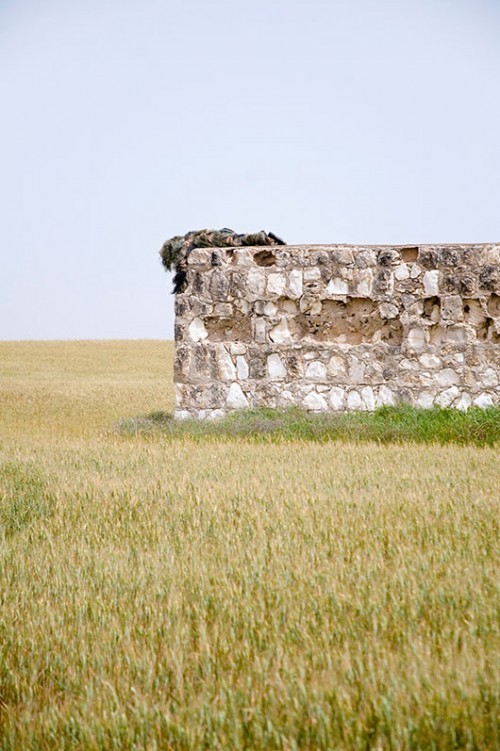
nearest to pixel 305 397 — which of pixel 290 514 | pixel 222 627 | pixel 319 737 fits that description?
pixel 290 514

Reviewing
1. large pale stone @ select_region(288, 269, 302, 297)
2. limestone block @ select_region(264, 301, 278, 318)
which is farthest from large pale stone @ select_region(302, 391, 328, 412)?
large pale stone @ select_region(288, 269, 302, 297)

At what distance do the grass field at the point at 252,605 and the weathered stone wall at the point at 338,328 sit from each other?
3.12 m

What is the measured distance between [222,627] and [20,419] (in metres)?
12.1

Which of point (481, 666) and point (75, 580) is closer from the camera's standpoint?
point (481, 666)

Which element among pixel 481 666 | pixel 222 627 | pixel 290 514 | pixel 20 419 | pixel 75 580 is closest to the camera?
pixel 481 666

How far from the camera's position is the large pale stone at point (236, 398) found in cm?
1198

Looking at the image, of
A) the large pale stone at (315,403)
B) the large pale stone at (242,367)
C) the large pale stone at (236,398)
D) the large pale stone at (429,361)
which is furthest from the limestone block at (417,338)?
the large pale stone at (236,398)

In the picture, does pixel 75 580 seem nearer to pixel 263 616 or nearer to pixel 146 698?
pixel 263 616

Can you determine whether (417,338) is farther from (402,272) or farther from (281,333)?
(281,333)

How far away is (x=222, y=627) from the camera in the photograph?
3.82m

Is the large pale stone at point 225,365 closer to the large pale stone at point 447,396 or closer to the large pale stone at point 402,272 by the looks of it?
the large pale stone at point 402,272

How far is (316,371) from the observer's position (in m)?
11.8

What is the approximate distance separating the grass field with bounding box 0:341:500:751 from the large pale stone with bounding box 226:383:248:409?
135 inches

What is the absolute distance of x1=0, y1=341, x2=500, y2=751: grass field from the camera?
294 centimetres
